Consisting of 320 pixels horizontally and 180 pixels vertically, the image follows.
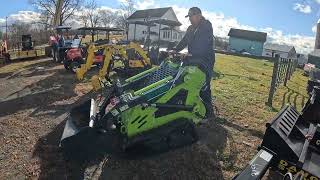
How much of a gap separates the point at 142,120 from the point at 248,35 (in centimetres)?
6675

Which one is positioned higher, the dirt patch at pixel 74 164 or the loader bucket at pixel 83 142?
the loader bucket at pixel 83 142

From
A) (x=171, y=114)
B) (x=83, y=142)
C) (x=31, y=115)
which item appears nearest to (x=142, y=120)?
(x=171, y=114)

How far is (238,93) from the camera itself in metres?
10.7

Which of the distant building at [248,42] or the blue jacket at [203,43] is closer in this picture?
the blue jacket at [203,43]

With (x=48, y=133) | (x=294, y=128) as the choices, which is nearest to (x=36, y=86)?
(x=48, y=133)

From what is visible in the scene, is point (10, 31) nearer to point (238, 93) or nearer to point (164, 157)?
point (238, 93)

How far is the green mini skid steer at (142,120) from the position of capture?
507 centimetres

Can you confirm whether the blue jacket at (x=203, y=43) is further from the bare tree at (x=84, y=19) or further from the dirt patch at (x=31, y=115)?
the bare tree at (x=84, y=19)

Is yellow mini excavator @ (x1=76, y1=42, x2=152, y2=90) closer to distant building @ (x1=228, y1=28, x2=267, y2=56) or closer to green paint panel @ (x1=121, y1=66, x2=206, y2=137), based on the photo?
green paint panel @ (x1=121, y1=66, x2=206, y2=137)

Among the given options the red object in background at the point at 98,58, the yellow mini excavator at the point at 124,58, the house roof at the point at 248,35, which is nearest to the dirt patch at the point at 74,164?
the yellow mini excavator at the point at 124,58

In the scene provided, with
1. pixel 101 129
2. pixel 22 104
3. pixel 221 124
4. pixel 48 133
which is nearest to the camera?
pixel 101 129

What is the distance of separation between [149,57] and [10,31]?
68.8 feet

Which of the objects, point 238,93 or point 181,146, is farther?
point 238,93

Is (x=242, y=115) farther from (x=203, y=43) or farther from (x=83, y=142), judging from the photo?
(x=83, y=142)
